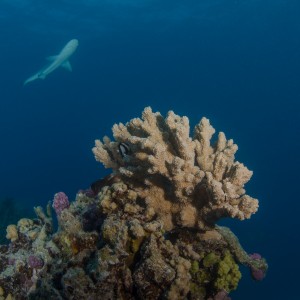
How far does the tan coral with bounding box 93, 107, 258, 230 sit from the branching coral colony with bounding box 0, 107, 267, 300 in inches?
0.5

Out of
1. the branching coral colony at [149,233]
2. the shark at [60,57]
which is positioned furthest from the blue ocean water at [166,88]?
the branching coral colony at [149,233]

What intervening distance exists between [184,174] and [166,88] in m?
92.3

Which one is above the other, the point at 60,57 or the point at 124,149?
the point at 60,57

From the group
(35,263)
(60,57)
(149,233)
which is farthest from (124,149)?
(60,57)

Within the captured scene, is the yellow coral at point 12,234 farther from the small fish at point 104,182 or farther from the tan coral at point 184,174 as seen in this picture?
the tan coral at point 184,174

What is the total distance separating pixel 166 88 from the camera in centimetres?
9412

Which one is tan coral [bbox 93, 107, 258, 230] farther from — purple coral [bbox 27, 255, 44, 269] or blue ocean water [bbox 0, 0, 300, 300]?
blue ocean water [bbox 0, 0, 300, 300]

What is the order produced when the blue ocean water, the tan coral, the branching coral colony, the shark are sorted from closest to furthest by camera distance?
the branching coral colony < the tan coral < the shark < the blue ocean water

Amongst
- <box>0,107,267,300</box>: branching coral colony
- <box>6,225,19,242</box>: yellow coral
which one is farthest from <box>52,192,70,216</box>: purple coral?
<box>6,225,19,242</box>: yellow coral

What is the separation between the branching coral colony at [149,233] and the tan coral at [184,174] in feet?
0.04

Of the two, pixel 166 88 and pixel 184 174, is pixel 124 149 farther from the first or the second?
pixel 166 88

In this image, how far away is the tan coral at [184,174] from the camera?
3557mm

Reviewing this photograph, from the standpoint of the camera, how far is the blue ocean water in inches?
1848

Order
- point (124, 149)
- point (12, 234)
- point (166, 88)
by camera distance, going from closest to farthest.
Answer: point (124, 149), point (12, 234), point (166, 88)
